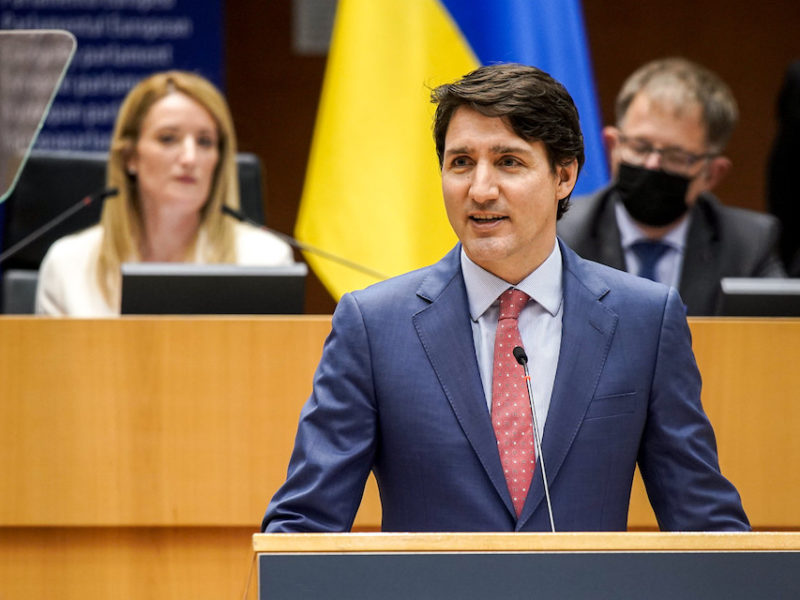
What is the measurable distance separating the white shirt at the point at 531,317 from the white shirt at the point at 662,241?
138 centimetres

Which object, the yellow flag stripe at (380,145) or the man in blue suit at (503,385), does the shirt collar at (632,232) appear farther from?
the man in blue suit at (503,385)

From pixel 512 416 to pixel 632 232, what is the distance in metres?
1.54

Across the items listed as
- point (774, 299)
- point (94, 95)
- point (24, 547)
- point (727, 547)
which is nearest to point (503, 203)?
point (727, 547)

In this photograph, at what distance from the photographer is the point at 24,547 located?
2252 mm

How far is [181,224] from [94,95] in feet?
5.25

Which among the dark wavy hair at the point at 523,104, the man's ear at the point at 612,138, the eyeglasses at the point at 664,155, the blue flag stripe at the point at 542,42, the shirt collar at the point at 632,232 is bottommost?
the shirt collar at the point at 632,232

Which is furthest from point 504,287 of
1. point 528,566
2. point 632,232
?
point 632,232

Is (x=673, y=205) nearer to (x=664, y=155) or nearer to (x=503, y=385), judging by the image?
(x=664, y=155)

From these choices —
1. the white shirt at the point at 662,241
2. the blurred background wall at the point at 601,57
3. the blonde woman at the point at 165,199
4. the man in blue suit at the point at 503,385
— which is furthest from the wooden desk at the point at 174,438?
the blurred background wall at the point at 601,57

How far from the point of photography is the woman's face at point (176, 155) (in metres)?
3.36

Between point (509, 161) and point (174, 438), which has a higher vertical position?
point (509, 161)

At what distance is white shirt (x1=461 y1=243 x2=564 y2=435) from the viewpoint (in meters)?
1.75

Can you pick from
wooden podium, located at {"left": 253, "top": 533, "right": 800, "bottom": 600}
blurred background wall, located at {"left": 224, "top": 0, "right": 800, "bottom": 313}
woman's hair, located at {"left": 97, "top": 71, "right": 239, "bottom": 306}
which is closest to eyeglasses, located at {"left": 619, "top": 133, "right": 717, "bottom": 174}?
woman's hair, located at {"left": 97, "top": 71, "right": 239, "bottom": 306}

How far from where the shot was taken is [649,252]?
3.16 meters
